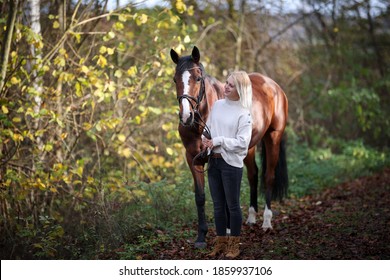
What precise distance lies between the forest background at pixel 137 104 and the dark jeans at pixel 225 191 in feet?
3.50

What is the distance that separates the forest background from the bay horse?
804mm

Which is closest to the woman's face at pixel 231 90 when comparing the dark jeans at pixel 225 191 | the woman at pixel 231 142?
the woman at pixel 231 142

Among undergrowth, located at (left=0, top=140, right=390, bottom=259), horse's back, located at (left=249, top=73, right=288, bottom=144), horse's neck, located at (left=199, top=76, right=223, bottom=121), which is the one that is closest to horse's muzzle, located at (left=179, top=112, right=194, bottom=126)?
horse's neck, located at (left=199, top=76, right=223, bottom=121)

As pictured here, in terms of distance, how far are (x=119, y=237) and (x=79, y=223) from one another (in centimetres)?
103

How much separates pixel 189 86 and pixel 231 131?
28.1 inches

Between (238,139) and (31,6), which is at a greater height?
(31,6)

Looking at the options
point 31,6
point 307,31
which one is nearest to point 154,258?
point 31,6

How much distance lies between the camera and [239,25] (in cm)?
1180

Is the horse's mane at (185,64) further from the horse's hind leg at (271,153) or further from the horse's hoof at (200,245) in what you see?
the horse's hind leg at (271,153)

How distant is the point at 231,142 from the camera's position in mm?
4742

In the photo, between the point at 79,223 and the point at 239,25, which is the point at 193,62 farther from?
the point at 239,25

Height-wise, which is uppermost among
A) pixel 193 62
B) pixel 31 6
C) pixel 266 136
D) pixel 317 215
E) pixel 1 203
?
pixel 31 6

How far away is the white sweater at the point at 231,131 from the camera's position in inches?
187

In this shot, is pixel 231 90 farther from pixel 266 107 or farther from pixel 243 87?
pixel 266 107
